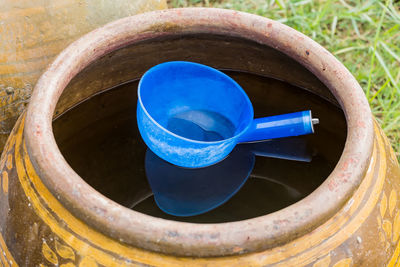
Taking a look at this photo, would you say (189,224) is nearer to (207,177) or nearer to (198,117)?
(207,177)

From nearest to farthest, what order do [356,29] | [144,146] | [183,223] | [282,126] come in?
[183,223]
[282,126]
[144,146]
[356,29]

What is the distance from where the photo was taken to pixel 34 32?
133 centimetres

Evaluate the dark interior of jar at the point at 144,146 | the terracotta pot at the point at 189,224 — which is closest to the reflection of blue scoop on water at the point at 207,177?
the dark interior of jar at the point at 144,146

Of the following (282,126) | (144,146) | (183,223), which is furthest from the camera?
(144,146)

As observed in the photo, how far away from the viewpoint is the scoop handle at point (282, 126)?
126 cm

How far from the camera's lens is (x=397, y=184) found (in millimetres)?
1044

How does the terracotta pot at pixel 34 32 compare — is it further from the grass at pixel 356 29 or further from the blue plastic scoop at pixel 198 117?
the grass at pixel 356 29

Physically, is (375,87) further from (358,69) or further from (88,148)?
(88,148)

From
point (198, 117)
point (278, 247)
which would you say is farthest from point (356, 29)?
point (278, 247)

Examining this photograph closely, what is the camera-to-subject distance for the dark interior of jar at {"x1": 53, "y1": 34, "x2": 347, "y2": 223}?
1256 millimetres

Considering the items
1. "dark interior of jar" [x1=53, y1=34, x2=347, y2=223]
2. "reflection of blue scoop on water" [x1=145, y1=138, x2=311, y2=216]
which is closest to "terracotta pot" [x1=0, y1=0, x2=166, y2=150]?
"dark interior of jar" [x1=53, y1=34, x2=347, y2=223]

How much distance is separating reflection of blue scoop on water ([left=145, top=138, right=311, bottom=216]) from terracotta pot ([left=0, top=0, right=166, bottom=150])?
0.37 meters

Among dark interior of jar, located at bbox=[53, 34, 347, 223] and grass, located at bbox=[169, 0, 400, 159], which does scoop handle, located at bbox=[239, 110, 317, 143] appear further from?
grass, located at bbox=[169, 0, 400, 159]

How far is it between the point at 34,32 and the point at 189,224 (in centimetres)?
78
